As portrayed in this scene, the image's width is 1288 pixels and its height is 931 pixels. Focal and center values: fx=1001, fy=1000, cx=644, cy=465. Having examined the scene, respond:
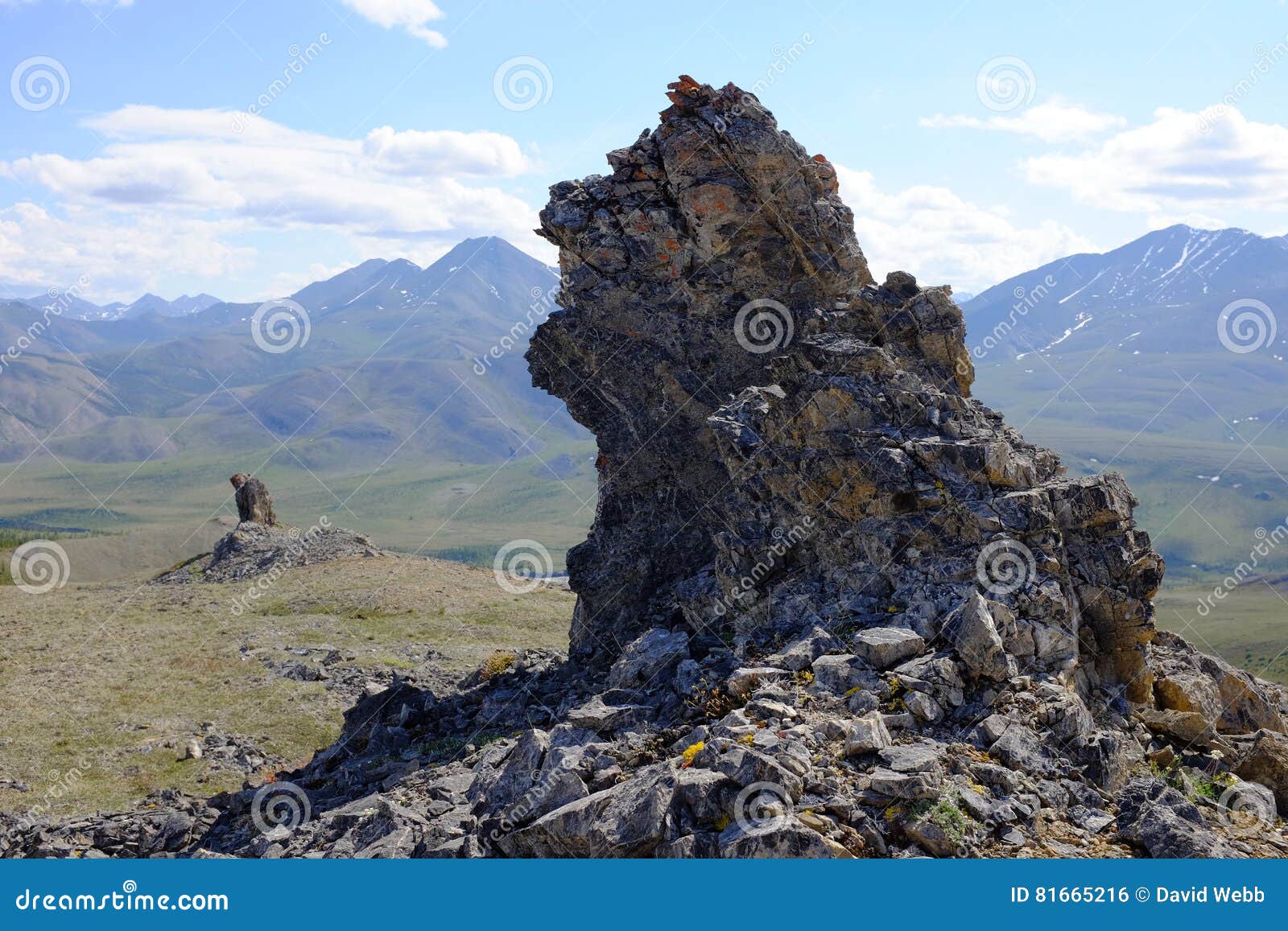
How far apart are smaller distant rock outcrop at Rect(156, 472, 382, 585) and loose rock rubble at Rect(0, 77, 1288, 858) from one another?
4286 cm

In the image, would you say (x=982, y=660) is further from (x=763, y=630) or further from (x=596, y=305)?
(x=596, y=305)

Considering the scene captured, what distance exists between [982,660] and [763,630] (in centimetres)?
646

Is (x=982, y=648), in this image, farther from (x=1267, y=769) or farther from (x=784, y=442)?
(x=784, y=442)

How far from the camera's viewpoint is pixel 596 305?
114 ft

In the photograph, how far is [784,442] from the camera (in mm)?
27016

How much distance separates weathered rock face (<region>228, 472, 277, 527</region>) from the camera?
8571cm

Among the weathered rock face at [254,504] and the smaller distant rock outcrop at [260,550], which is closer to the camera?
the smaller distant rock outcrop at [260,550]

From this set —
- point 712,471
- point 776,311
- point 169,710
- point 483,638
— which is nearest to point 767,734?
point 712,471

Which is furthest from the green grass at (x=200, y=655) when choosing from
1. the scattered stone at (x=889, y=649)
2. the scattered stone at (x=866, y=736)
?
the scattered stone at (x=866, y=736)

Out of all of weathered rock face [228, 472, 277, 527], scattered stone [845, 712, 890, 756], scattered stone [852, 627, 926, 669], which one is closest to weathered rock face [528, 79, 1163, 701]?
scattered stone [852, 627, 926, 669]

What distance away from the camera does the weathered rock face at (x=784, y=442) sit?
76.7 feet

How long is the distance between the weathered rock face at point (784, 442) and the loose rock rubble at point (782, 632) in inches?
3.8

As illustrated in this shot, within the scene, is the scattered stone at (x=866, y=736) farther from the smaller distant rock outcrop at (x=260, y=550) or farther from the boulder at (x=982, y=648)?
the smaller distant rock outcrop at (x=260, y=550)

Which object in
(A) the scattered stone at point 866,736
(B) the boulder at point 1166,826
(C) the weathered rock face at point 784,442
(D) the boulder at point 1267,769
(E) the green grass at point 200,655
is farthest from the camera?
(E) the green grass at point 200,655
